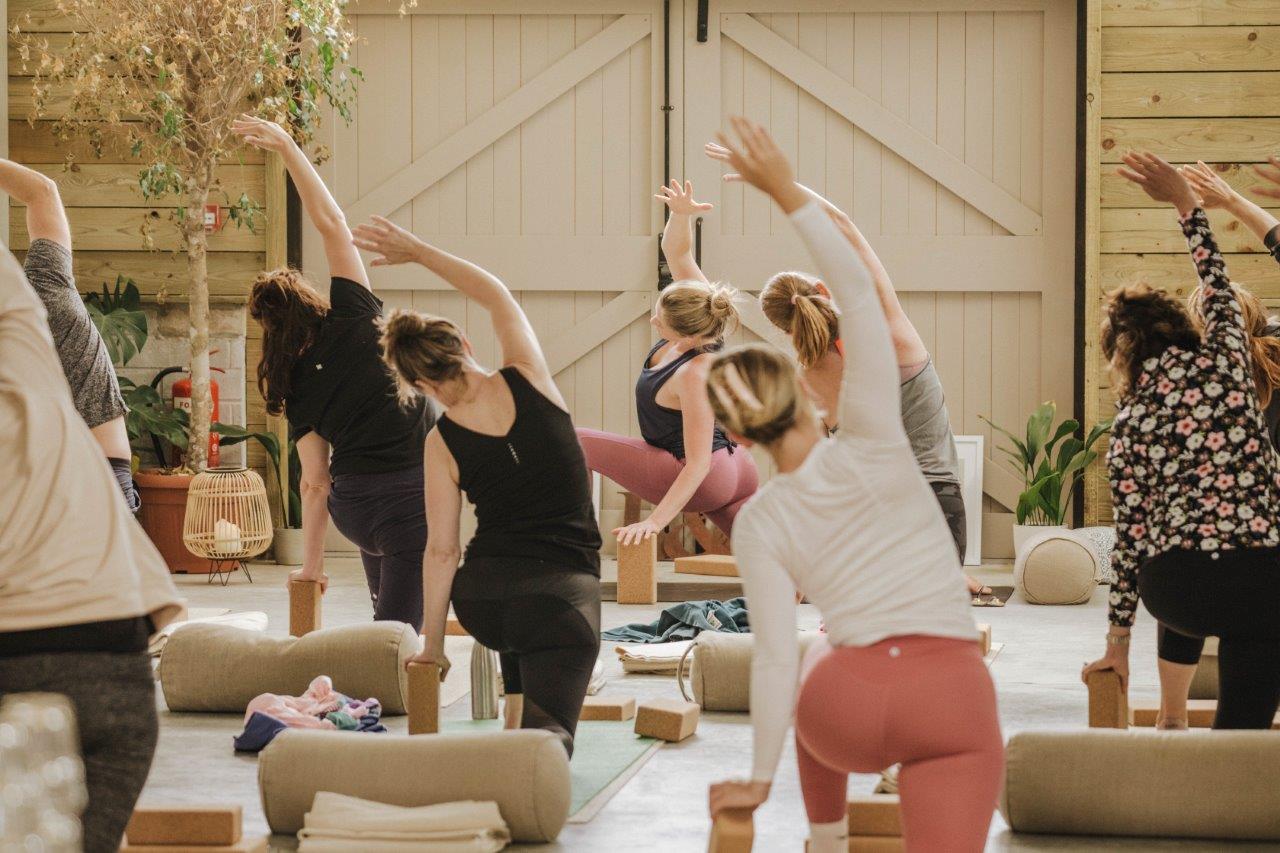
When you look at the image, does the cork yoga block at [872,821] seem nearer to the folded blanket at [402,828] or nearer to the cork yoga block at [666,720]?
the folded blanket at [402,828]

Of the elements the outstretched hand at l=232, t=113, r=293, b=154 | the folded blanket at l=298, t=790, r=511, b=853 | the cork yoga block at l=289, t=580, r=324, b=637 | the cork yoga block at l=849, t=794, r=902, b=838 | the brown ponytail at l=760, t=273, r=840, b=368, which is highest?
the outstretched hand at l=232, t=113, r=293, b=154

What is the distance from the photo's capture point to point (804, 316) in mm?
3859

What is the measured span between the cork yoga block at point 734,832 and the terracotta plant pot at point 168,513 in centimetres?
573

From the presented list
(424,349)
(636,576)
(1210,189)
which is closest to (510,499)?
(424,349)

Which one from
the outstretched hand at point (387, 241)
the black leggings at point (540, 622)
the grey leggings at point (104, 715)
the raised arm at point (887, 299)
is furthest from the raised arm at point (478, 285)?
the grey leggings at point (104, 715)

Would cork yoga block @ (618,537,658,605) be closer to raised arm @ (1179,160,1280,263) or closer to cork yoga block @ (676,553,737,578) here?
cork yoga block @ (676,553,737,578)

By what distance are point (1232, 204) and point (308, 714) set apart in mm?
2582

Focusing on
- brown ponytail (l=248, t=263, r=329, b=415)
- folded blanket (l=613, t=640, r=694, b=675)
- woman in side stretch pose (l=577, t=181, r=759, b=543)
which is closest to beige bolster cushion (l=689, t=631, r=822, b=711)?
folded blanket (l=613, t=640, r=694, b=675)

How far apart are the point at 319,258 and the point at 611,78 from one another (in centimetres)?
179

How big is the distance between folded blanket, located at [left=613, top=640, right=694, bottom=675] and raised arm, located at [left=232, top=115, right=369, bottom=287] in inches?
61.7

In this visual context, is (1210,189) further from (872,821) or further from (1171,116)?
(1171,116)

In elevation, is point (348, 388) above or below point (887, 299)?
below

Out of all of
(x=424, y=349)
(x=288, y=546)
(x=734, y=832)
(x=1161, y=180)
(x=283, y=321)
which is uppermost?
(x=1161, y=180)

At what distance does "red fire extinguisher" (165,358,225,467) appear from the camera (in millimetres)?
7480
